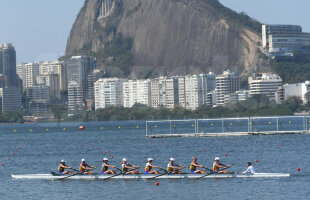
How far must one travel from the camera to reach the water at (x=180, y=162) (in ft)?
131

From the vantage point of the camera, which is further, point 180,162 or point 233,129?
point 233,129

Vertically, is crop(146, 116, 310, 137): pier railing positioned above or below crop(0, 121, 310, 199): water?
above

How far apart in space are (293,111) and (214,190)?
161198 millimetres

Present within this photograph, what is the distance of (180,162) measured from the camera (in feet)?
189

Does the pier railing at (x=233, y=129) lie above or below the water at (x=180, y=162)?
above

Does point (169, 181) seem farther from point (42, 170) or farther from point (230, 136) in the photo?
point (230, 136)

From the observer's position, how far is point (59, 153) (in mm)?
74000

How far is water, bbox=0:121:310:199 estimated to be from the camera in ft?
131

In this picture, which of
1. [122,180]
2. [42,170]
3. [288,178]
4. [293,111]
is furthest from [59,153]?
[293,111]

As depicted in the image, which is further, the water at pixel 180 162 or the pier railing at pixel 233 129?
the pier railing at pixel 233 129

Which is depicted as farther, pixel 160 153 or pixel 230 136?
pixel 230 136

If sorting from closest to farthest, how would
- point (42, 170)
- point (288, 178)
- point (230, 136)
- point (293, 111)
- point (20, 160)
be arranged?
1. point (288, 178)
2. point (42, 170)
3. point (20, 160)
4. point (230, 136)
5. point (293, 111)

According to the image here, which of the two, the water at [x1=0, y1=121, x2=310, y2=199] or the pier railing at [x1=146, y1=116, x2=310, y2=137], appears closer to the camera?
the water at [x1=0, y1=121, x2=310, y2=199]

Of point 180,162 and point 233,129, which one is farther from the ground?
point 233,129
